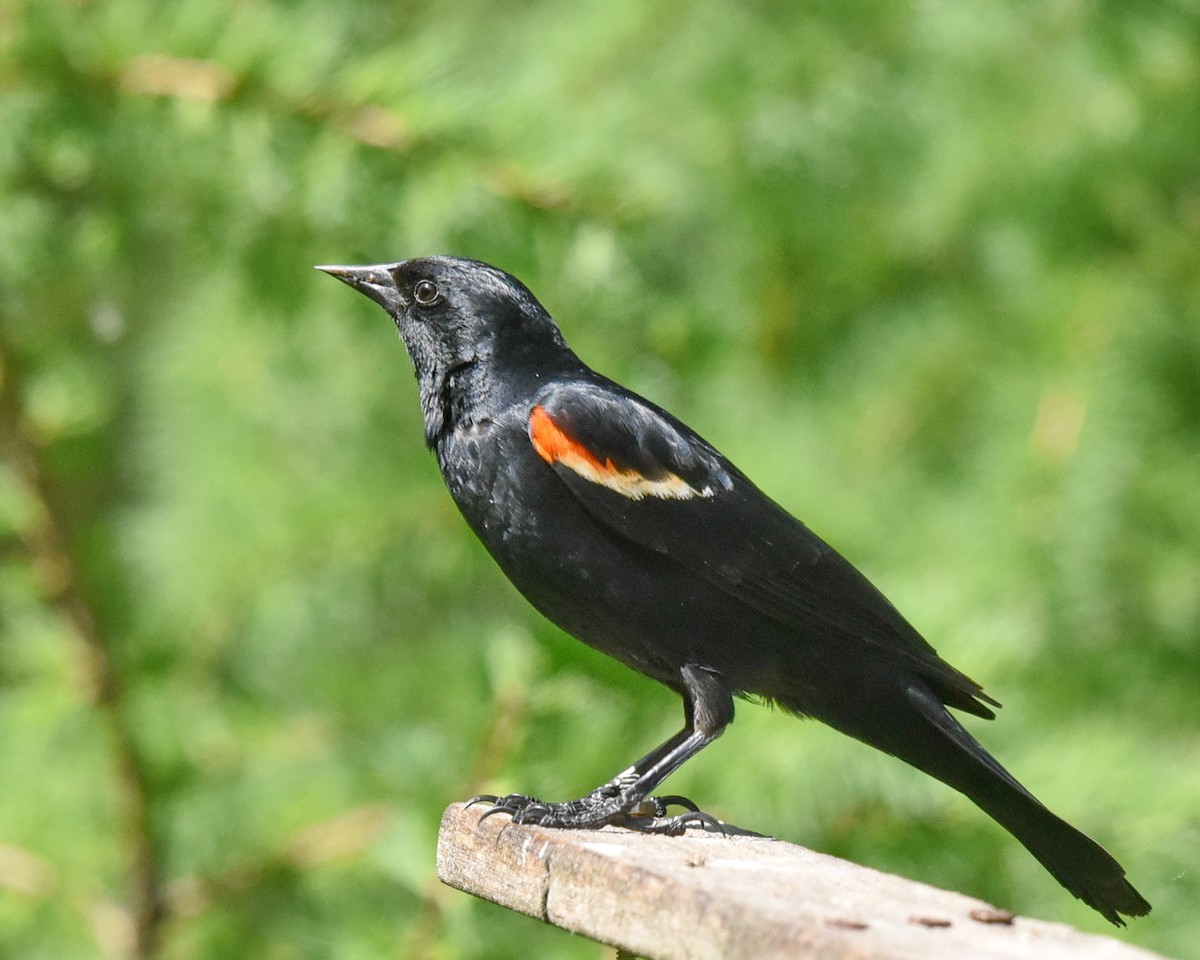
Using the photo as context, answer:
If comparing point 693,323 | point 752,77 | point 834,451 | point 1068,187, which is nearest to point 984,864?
point 693,323

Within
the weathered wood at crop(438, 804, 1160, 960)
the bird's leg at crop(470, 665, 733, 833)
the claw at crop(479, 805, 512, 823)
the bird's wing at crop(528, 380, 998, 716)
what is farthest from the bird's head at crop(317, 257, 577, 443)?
the weathered wood at crop(438, 804, 1160, 960)

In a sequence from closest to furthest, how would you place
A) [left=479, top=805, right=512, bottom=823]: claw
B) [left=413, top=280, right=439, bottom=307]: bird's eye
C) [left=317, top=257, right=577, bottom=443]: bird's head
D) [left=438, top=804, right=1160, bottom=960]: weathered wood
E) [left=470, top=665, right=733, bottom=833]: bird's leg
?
1. [left=438, top=804, right=1160, bottom=960]: weathered wood
2. [left=479, top=805, right=512, bottom=823]: claw
3. [left=470, top=665, right=733, bottom=833]: bird's leg
4. [left=317, top=257, right=577, bottom=443]: bird's head
5. [left=413, top=280, right=439, bottom=307]: bird's eye

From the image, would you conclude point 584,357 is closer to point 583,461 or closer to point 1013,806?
point 583,461

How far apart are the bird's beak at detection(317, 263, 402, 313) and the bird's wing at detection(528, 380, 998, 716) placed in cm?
43

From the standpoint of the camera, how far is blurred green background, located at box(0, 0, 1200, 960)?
351cm

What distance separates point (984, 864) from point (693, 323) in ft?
5.02

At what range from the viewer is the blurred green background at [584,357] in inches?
138

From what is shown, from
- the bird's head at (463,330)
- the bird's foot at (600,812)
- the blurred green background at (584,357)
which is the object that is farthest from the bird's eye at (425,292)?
the bird's foot at (600,812)

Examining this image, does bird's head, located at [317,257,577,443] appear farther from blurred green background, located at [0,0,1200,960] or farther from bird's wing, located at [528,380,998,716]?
blurred green background, located at [0,0,1200,960]

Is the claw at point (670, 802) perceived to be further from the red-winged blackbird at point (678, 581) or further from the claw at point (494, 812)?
the claw at point (494, 812)

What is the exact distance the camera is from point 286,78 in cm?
350

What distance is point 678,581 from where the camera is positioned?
254 centimetres

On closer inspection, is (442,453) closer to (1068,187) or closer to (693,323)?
(693,323)

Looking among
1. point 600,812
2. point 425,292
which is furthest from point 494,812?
point 425,292
